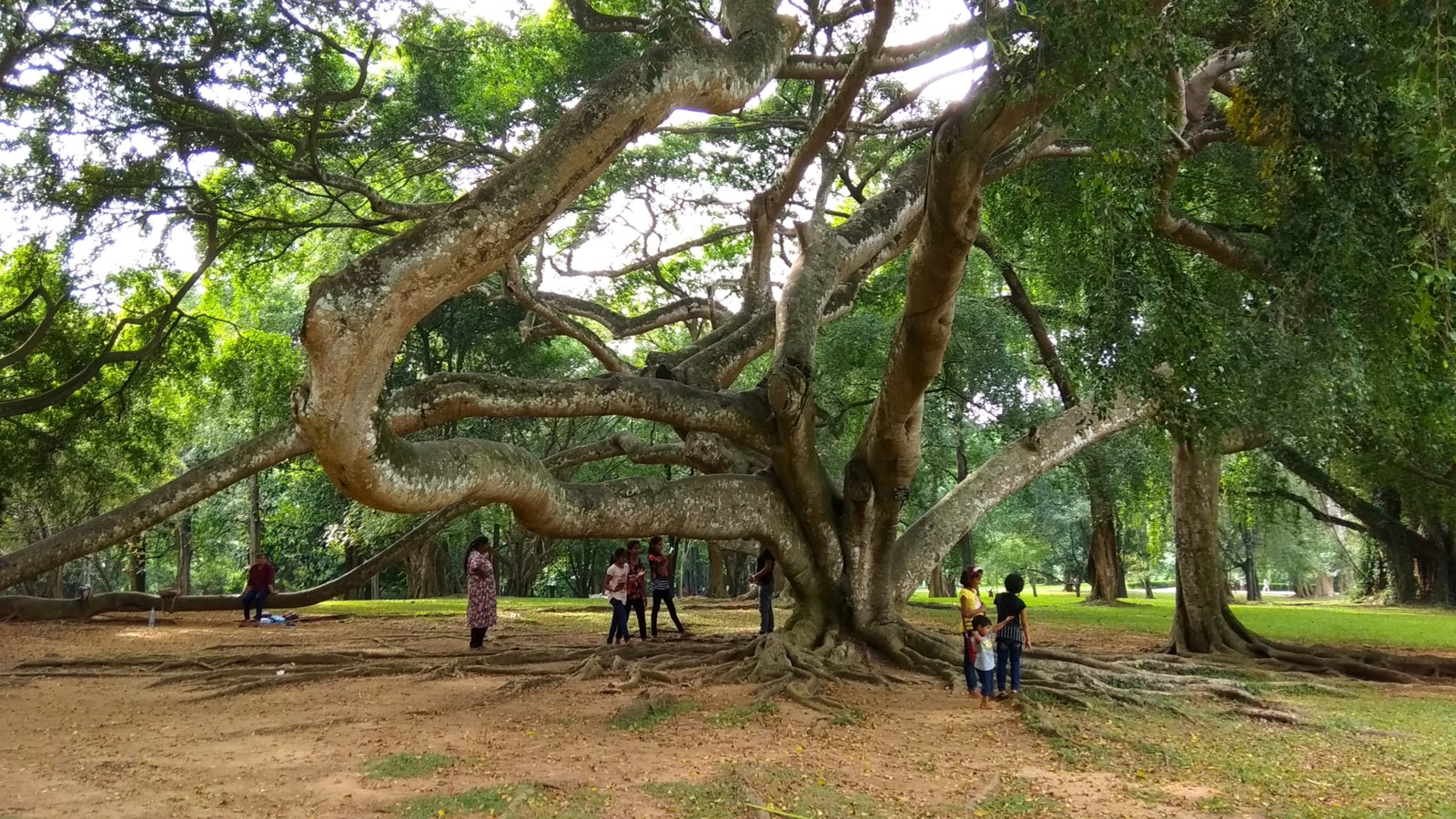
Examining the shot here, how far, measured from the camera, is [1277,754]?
605 cm

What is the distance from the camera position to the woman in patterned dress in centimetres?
1086

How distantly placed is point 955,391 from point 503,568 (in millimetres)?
24322

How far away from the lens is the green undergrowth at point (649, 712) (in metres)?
6.63

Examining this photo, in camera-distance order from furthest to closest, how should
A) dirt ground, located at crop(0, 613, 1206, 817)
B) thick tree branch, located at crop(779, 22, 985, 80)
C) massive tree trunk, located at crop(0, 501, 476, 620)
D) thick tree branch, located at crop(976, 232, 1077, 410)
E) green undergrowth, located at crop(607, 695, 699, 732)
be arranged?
massive tree trunk, located at crop(0, 501, 476, 620) → thick tree branch, located at crop(976, 232, 1077, 410) → thick tree branch, located at crop(779, 22, 985, 80) → green undergrowth, located at crop(607, 695, 699, 732) → dirt ground, located at crop(0, 613, 1206, 817)

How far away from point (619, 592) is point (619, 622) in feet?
1.51

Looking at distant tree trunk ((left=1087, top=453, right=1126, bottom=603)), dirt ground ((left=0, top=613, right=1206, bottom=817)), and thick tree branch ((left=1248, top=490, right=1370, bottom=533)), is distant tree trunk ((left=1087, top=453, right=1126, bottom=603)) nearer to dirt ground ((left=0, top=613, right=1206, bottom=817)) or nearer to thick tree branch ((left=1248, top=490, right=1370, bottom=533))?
thick tree branch ((left=1248, top=490, right=1370, bottom=533))

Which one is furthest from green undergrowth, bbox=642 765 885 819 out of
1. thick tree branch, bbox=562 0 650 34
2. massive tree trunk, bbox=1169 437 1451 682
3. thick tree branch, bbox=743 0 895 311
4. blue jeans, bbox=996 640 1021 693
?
massive tree trunk, bbox=1169 437 1451 682

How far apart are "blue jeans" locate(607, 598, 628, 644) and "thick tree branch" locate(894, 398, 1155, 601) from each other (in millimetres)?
3389

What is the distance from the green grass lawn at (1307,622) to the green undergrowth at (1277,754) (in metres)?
6.83

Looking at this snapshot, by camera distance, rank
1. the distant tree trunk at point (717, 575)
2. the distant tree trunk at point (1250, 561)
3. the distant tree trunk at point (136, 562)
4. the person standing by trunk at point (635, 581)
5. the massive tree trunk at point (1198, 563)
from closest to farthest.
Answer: the massive tree trunk at point (1198, 563)
the person standing by trunk at point (635, 581)
the distant tree trunk at point (136, 562)
the distant tree trunk at point (717, 575)
the distant tree trunk at point (1250, 561)

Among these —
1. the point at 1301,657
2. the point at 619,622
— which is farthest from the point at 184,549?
the point at 1301,657

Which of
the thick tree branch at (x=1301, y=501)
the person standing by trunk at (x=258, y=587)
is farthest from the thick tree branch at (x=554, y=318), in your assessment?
the thick tree branch at (x=1301, y=501)

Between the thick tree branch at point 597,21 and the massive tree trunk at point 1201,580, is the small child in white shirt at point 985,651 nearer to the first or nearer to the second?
the massive tree trunk at point 1201,580

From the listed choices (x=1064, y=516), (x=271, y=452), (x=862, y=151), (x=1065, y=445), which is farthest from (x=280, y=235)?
(x=1064, y=516)
